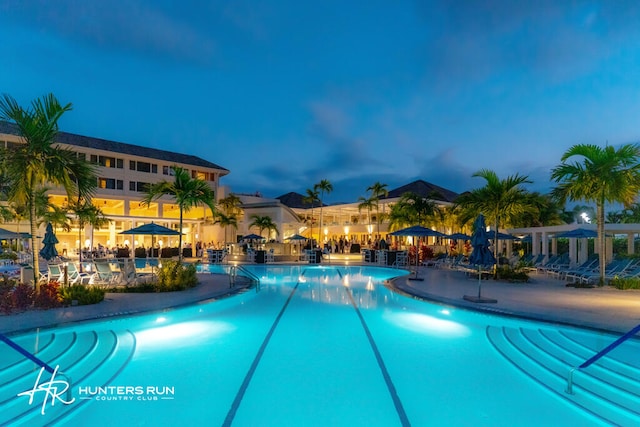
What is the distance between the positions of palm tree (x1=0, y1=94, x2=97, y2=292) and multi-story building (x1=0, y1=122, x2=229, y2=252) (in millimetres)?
26174

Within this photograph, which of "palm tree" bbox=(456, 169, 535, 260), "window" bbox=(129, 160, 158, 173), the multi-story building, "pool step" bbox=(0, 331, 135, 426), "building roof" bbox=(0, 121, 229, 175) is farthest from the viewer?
"window" bbox=(129, 160, 158, 173)

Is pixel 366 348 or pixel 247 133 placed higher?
pixel 247 133

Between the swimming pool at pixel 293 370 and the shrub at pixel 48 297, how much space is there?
1.93 m

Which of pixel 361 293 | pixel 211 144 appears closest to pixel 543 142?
pixel 361 293

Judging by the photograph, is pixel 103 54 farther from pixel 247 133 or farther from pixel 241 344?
pixel 241 344

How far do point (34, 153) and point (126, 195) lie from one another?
98.1 feet

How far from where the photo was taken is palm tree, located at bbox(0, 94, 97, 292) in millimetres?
8406

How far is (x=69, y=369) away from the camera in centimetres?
552

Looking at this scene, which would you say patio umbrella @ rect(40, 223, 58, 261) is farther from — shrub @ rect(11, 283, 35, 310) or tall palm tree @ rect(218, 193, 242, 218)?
tall palm tree @ rect(218, 193, 242, 218)

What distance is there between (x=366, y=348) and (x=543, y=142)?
108ft

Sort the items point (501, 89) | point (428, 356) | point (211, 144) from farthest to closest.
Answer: point (211, 144) → point (501, 89) → point (428, 356)

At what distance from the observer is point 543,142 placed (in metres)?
32.8
